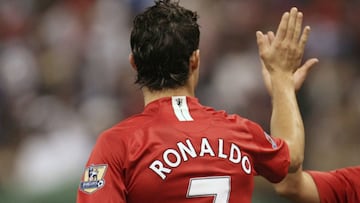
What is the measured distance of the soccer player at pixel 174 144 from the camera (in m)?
3.55

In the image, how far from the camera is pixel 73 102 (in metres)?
9.85

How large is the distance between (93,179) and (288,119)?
92 centimetres

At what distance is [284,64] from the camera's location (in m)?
4.15

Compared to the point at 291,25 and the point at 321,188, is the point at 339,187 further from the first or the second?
the point at 291,25

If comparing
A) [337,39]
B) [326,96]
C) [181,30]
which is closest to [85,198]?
[181,30]

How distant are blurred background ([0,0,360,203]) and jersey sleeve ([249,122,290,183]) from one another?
448 cm

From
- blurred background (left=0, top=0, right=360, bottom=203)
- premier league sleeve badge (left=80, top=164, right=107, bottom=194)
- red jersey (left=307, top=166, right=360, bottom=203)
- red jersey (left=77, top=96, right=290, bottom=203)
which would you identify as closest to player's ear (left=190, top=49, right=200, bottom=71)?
red jersey (left=77, top=96, right=290, bottom=203)

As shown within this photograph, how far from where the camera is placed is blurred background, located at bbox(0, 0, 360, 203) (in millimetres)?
8969

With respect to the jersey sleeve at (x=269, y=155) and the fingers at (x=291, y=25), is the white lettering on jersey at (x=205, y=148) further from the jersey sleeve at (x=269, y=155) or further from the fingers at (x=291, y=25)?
the fingers at (x=291, y=25)

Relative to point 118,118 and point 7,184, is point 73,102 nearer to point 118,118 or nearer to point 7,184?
point 118,118

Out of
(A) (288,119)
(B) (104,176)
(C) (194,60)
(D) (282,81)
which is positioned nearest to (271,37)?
(D) (282,81)

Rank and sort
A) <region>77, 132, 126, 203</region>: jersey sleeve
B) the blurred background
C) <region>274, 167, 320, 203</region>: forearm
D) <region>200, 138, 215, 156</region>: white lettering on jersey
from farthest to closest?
1. the blurred background
2. <region>274, 167, 320, 203</region>: forearm
3. <region>200, 138, 215, 156</region>: white lettering on jersey
4. <region>77, 132, 126, 203</region>: jersey sleeve

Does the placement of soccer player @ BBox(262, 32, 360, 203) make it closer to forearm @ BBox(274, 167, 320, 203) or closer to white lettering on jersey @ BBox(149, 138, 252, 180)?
forearm @ BBox(274, 167, 320, 203)

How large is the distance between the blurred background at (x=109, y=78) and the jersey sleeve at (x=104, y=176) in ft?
15.1
